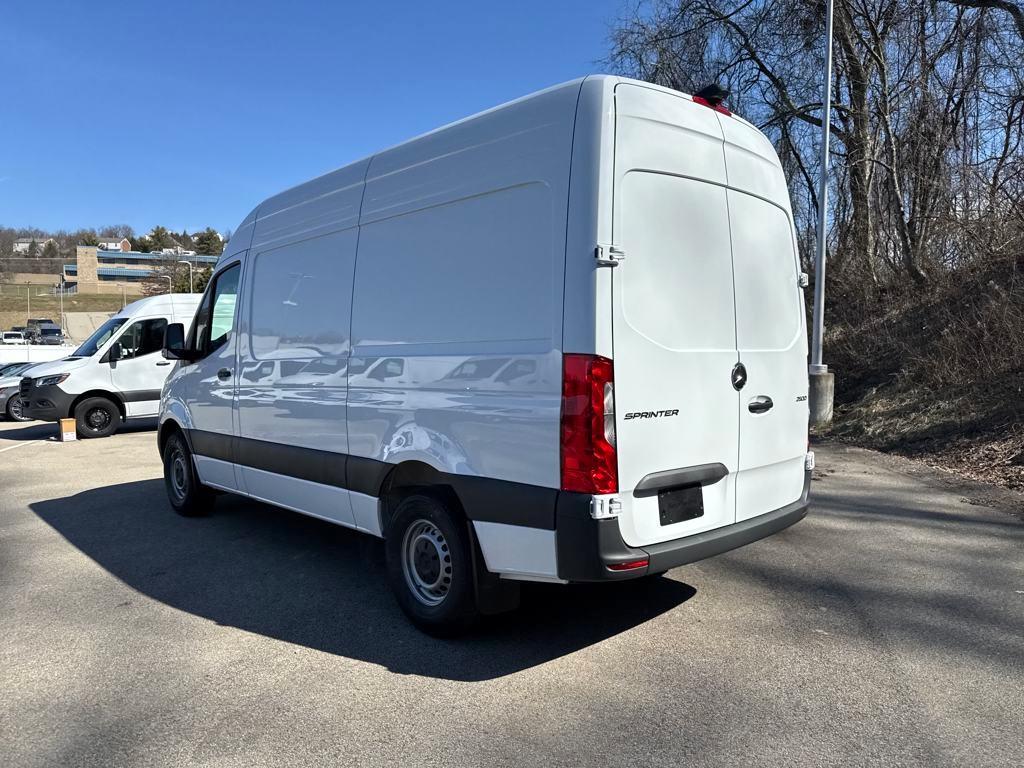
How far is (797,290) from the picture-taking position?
4.52 metres

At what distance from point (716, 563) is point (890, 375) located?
9.10 meters

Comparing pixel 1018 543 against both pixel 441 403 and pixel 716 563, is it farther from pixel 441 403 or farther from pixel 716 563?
pixel 441 403

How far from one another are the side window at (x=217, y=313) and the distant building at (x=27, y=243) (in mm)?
151599

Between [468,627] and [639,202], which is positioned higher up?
[639,202]

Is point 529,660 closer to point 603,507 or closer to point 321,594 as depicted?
point 603,507

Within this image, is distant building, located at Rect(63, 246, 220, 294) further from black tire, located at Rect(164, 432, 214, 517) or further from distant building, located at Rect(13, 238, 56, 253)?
black tire, located at Rect(164, 432, 214, 517)

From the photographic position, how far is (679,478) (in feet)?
11.5

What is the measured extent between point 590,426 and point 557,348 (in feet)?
1.24

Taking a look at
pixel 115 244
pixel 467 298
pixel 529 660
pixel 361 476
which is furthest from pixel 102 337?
pixel 115 244

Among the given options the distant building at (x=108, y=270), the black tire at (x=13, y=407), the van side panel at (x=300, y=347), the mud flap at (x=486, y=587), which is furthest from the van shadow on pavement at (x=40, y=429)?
the distant building at (x=108, y=270)

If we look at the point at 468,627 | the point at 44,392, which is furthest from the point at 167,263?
the point at 468,627

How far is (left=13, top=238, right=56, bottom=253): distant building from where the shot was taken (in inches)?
5285

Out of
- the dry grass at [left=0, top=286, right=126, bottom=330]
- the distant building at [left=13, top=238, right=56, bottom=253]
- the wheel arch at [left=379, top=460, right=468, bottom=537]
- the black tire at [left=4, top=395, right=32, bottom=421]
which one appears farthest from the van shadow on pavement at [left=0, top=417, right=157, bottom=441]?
the distant building at [left=13, top=238, right=56, bottom=253]

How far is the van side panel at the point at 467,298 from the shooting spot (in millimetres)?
3432
